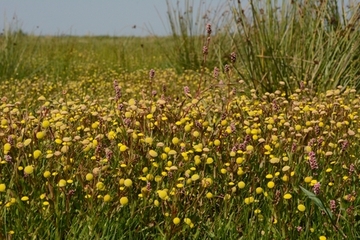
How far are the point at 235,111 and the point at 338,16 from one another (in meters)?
2.86

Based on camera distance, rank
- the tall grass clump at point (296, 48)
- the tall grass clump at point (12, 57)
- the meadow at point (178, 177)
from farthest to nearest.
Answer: the tall grass clump at point (12, 57) → the tall grass clump at point (296, 48) → the meadow at point (178, 177)

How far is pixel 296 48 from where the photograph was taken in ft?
16.1

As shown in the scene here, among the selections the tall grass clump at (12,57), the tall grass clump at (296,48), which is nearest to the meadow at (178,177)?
Answer: the tall grass clump at (296,48)

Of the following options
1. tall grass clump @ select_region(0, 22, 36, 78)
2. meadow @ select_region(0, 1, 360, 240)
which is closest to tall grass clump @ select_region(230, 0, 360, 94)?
meadow @ select_region(0, 1, 360, 240)

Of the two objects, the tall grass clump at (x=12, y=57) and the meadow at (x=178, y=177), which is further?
the tall grass clump at (x=12, y=57)

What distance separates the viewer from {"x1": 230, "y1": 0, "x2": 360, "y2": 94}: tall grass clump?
4.77 m

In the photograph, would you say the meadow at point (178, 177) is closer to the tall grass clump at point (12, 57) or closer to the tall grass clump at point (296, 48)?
the tall grass clump at point (296, 48)

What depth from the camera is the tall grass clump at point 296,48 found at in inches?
188

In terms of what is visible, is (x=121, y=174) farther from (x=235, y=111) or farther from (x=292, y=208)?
(x=235, y=111)

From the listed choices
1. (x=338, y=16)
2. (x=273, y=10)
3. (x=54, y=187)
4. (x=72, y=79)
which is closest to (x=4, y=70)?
(x=72, y=79)

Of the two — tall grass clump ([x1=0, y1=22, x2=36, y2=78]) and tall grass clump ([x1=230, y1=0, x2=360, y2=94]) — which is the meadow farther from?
tall grass clump ([x1=0, y1=22, x2=36, y2=78])

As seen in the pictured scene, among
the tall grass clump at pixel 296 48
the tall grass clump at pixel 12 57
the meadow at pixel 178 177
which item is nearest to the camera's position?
the meadow at pixel 178 177

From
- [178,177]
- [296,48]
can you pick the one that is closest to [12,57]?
[296,48]

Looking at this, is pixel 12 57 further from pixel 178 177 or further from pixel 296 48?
pixel 178 177
